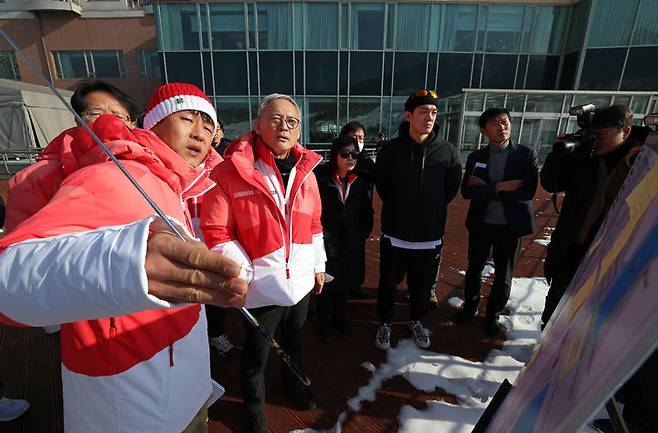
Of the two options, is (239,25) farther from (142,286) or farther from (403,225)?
(142,286)

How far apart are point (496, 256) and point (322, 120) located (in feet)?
36.9

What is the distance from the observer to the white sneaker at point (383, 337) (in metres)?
2.80

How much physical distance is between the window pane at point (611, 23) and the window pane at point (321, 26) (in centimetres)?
955

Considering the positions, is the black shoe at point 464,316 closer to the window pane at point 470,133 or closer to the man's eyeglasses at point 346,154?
the man's eyeglasses at point 346,154

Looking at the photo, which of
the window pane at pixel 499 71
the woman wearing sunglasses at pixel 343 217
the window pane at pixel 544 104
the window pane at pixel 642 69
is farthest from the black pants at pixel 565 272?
the window pane at pixel 642 69

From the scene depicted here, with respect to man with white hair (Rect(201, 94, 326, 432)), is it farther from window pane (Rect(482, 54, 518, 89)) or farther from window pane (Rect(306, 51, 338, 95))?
window pane (Rect(482, 54, 518, 89))

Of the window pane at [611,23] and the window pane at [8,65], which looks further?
the window pane at [8,65]

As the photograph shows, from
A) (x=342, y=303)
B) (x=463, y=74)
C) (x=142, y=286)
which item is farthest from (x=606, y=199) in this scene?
(x=463, y=74)

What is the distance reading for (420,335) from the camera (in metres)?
2.83

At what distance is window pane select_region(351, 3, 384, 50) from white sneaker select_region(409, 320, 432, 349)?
1220 cm

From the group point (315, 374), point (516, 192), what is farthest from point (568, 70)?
point (315, 374)

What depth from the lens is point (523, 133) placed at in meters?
11.6

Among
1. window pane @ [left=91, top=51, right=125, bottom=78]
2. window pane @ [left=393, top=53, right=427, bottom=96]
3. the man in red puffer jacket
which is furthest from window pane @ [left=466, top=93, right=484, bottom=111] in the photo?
window pane @ [left=91, top=51, right=125, bottom=78]

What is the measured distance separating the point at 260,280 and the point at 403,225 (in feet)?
4.44
